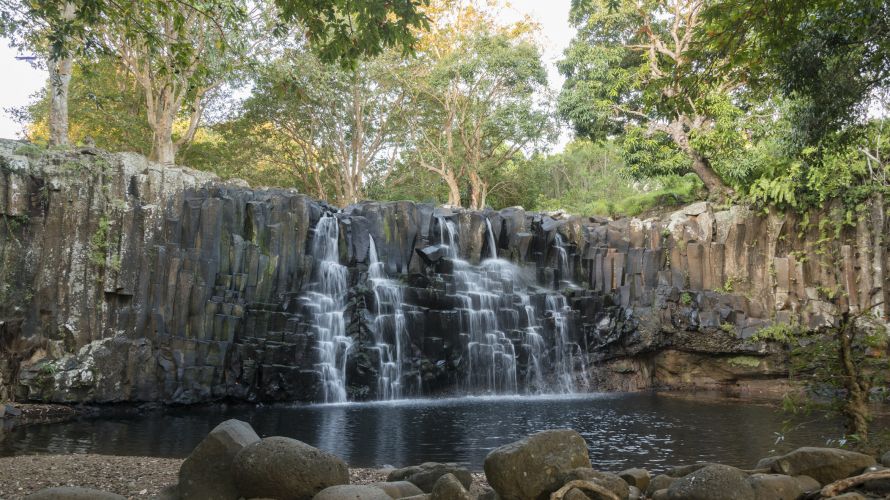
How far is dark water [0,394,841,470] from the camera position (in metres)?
12.1

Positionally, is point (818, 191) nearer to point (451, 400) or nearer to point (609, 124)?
point (609, 124)

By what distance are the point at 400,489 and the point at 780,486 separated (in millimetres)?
3367

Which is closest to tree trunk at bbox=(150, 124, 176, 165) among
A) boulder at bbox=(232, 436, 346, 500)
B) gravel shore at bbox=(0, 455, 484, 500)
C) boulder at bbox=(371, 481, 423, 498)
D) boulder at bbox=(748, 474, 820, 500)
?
gravel shore at bbox=(0, 455, 484, 500)

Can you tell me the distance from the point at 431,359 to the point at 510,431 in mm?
8354

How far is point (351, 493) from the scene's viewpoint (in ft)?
18.8

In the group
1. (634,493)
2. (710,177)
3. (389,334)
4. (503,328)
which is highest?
(710,177)

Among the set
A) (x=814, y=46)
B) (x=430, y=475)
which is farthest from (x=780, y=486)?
(x=814, y=46)

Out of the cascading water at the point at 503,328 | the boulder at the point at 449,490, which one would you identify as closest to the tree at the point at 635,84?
the cascading water at the point at 503,328

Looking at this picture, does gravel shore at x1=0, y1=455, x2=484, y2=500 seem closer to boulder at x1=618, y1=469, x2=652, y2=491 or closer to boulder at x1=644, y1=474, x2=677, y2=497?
boulder at x1=618, y1=469, x2=652, y2=491

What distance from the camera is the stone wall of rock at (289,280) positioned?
61.2 feet

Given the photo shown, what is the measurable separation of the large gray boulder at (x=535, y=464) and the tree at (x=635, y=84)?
22682mm

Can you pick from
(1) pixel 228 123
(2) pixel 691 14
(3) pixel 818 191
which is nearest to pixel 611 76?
(2) pixel 691 14

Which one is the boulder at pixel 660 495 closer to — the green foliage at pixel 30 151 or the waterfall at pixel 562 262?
the green foliage at pixel 30 151

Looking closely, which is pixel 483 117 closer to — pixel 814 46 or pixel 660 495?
pixel 814 46
